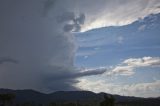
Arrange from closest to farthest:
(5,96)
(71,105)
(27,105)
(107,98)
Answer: (107,98), (5,96), (71,105), (27,105)

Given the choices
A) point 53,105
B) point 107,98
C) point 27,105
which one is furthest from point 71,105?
point 107,98

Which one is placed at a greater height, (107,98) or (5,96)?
(5,96)

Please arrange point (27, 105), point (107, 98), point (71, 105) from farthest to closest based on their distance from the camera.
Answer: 1. point (27, 105)
2. point (71, 105)
3. point (107, 98)

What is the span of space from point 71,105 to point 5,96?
6379 cm

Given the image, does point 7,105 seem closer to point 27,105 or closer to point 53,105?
point 53,105

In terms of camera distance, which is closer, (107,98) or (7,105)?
(107,98)

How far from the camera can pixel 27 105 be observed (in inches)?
6890

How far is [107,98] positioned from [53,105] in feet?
319

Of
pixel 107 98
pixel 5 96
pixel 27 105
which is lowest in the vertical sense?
pixel 107 98

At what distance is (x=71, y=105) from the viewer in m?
144

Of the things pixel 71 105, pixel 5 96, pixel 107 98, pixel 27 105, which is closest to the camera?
pixel 107 98

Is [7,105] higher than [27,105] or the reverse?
the reverse

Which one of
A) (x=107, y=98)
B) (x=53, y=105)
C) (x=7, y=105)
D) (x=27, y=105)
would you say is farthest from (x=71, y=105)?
(x=107, y=98)

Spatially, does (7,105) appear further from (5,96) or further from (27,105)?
(27,105)
